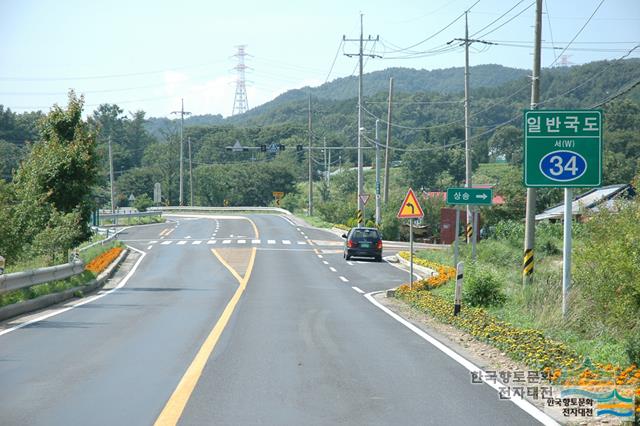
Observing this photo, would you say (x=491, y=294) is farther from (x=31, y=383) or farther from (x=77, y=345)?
(x=31, y=383)

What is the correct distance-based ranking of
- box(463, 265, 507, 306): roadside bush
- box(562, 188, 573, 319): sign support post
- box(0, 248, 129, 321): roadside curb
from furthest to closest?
box(463, 265, 507, 306): roadside bush < box(0, 248, 129, 321): roadside curb < box(562, 188, 573, 319): sign support post

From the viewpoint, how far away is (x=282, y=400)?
27.4 feet

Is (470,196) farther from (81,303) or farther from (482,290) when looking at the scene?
(81,303)

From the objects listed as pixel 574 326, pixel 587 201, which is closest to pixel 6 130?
pixel 587 201

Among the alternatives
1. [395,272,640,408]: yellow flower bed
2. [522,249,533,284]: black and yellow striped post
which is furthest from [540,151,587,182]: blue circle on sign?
[522,249,533,284]: black and yellow striped post

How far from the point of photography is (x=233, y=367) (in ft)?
33.7

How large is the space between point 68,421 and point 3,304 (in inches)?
390

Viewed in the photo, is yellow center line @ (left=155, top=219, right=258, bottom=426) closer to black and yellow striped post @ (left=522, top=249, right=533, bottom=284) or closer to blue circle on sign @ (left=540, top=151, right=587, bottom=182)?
blue circle on sign @ (left=540, top=151, right=587, bottom=182)

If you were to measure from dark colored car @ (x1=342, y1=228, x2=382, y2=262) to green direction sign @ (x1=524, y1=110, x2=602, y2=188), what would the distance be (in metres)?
23.0

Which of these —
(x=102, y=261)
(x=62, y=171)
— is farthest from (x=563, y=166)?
(x=102, y=261)

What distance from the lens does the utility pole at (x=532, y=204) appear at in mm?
22487

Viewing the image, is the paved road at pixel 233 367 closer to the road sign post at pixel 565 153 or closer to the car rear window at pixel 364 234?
the road sign post at pixel 565 153

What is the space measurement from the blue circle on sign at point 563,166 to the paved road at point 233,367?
4.16m

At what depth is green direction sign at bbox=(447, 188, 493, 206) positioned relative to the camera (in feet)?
77.8
